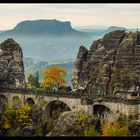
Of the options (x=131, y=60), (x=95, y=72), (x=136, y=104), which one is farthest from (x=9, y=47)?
(x=136, y=104)

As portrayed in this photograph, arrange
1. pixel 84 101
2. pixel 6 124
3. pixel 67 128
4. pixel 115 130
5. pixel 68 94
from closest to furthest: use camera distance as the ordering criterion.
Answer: pixel 67 128, pixel 115 130, pixel 6 124, pixel 84 101, pixel 68 94

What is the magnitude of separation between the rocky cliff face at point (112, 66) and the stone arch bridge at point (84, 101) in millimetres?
3665

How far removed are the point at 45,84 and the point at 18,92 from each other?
444cm

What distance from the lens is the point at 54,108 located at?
58.2 metres

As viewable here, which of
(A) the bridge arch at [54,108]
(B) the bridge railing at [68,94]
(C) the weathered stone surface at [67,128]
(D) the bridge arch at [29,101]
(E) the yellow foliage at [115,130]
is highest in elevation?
(B) the bridge railing at [68,94]

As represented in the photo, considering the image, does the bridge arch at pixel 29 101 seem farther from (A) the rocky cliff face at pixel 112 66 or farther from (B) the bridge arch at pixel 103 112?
(B) the bridge arch at pixel 103 112

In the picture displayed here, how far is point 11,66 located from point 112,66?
39.9 feet

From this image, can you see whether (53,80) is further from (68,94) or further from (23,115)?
(23,115)

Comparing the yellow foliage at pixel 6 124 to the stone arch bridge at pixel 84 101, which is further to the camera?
the stone arch bridge at pixel 84 101

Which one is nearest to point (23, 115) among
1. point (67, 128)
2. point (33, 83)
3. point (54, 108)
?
point (54, 108)

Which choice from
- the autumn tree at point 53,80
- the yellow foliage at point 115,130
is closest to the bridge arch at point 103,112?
the yellow foliage at point 115,130

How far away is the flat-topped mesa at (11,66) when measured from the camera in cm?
6344

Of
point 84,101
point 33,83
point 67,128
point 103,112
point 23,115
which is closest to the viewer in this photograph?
point 67,128

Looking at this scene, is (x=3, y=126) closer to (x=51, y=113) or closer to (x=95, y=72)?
(x=51, y=113)
